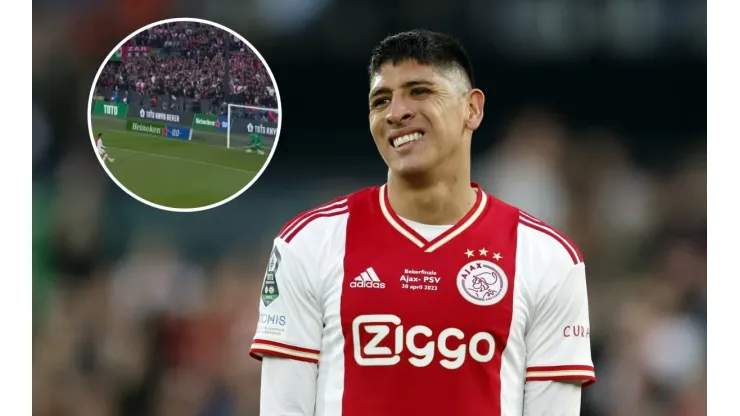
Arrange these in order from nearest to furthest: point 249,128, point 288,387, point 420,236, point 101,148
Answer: point 288,387 → point 420,236 → point 249,128 → point 101,148

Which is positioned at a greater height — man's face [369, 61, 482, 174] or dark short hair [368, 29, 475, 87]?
dark short hair [368, 29, 475, 87]

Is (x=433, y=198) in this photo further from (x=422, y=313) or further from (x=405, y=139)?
(x=422, y=313)

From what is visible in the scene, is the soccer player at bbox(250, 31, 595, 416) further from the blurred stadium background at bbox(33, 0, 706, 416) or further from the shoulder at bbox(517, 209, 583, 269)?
the blurred stadium background at bbox(33, 0, 706, 416)

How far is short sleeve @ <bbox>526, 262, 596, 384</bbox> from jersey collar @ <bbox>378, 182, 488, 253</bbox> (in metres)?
0.30

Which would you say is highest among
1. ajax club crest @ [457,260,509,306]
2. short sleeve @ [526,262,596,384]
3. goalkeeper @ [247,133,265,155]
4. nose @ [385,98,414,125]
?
goalkeeper @ [247,133,265,155]

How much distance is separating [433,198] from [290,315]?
21.7 inches

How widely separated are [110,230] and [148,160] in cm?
44

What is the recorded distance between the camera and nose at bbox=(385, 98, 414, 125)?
2646mm

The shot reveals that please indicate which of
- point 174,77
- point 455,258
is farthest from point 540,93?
point 455,258

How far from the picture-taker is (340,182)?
4777 millimetres

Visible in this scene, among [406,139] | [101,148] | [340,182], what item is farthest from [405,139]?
[101,148]

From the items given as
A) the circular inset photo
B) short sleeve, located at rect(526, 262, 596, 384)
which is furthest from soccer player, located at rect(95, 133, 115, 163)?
short sleeve, located at rect(526, 262, 596, 384)

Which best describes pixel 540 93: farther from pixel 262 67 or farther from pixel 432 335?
pixel 432 335

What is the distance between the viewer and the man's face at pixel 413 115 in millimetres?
2664
